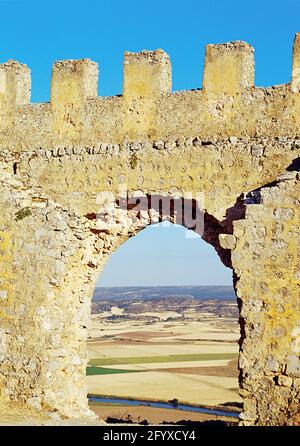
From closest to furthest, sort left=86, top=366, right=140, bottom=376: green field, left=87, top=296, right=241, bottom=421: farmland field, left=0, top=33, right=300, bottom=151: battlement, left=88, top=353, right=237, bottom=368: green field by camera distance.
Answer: left=0, top=33, right=300, bottom=151: battlement
left=87, top=296, right=241, bottom=421: farmland field
left=86, top=366, right=140, bottom=376: green field
left=88, top=353, right=237, bottom=368: green field

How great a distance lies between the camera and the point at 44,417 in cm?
1002

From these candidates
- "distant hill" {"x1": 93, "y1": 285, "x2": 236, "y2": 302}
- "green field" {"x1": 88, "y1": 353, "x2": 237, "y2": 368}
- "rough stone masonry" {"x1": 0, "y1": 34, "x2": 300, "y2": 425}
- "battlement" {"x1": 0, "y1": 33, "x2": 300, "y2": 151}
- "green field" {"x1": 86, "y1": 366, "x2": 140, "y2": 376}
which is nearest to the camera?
"rough stone masonry" {"x1": 0, "y1": 34, "x2": 300, "y2": 425}

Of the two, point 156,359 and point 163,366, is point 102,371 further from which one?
point 156,359

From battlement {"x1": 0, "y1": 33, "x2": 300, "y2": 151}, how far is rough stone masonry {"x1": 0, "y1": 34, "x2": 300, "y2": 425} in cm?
2

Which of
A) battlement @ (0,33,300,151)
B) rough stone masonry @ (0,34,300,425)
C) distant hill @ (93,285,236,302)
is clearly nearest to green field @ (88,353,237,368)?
battlement @ (0,33,300,151)

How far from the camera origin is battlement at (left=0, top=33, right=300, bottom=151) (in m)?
10.4

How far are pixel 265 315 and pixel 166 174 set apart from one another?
8.68 feet

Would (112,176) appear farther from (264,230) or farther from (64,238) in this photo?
(264,230)

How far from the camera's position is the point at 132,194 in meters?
10.9

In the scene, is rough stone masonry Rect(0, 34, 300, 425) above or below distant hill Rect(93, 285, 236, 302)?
above

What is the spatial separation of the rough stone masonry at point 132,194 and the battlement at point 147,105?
17mm

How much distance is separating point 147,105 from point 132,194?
4.45ft

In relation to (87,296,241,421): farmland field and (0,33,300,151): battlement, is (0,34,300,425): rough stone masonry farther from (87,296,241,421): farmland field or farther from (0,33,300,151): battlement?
(87,296,241,421): farmland field

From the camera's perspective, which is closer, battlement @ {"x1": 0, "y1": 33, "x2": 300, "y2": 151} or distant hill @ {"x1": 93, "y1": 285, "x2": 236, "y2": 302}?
battlement @ {"x1": 0, "y1": 33, "x2": 300, "y2": 151}
